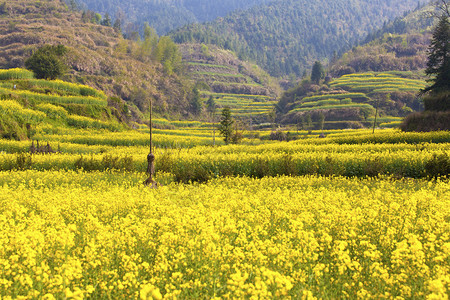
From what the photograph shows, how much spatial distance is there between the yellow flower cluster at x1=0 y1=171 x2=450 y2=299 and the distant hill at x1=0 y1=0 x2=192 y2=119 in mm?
73093

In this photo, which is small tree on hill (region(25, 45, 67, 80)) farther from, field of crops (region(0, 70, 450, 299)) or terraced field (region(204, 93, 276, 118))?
terraced field (region(204, 93, 276, 118))

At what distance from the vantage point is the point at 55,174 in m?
16.1

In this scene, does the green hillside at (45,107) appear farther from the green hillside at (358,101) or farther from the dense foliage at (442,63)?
the green hillside at (358,101)

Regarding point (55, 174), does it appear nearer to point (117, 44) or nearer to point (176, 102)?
point (176, 102)

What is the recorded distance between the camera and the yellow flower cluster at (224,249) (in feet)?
14.7

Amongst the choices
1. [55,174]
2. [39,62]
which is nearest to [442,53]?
[55,174]

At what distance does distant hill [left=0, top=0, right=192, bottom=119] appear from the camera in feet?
274

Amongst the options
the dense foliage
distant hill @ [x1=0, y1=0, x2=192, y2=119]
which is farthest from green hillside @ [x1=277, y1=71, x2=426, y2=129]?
distant hill @ [x1=0, y1=0, x2=192, y2=119]

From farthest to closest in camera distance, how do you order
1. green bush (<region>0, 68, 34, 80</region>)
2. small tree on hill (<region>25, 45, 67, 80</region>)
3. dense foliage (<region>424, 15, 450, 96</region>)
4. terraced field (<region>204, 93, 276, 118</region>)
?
terraced field (<region>204, 93, 276, 118</region>), small tree on hill (<region>25, 45, 67, 80</region>), green bush (<region>0, 68, 34, 80</region>), dense foliage (<region>424, 15, 450, 96</region>)

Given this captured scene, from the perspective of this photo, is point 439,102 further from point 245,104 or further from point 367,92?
point 245,104

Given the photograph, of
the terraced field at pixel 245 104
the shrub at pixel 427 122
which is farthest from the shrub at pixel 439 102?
the terraced field at pixel 245 104

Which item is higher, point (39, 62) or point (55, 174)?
point (39, 62)

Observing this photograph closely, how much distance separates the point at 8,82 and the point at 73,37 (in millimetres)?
63827

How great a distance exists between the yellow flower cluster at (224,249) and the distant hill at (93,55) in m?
73.1
